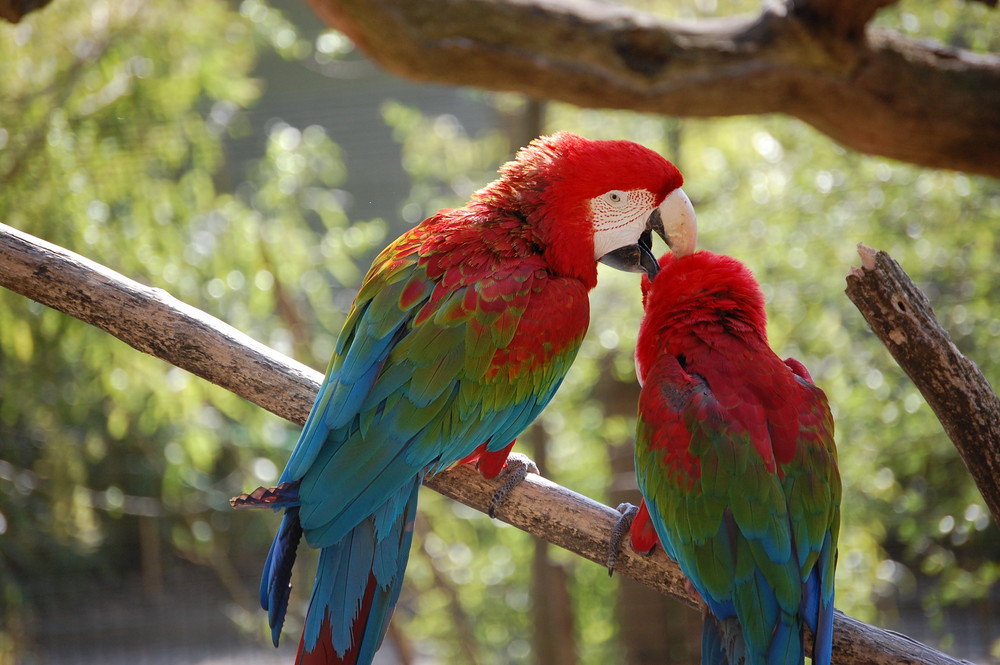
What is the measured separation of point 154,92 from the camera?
93.7 inches

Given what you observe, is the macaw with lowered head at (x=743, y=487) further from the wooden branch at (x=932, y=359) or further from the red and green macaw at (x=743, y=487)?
the wooden branch at (x=932, y=359)

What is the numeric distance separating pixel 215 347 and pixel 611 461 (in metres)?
1.76

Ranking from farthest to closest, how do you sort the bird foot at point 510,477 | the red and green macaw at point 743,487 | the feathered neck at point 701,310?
the bird foot at point 510,477, the feathered neck at point 701,310, the red and green macaw at point 743,487

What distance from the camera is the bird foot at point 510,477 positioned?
1.30 m


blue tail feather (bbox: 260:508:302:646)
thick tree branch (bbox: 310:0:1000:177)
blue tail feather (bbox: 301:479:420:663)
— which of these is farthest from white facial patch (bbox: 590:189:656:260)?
thick tree branch (bbox: 310:0:1000:177)

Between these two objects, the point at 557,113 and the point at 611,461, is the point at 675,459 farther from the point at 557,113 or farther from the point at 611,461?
the point at 557,113

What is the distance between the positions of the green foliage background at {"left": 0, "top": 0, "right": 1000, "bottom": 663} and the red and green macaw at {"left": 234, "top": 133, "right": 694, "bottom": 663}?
1.04 m

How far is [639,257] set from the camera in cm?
138

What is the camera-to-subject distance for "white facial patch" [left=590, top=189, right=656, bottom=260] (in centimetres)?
130

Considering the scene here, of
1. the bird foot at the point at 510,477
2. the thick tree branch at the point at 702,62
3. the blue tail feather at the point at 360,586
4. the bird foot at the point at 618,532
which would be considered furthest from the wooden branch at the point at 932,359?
the thick tree branch at the point at 702,62

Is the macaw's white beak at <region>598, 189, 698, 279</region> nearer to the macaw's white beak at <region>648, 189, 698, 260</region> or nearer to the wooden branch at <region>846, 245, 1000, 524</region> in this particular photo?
the macaw's white beak at <region>648, 189, 698, 260</region>

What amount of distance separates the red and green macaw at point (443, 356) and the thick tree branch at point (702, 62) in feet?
2.67

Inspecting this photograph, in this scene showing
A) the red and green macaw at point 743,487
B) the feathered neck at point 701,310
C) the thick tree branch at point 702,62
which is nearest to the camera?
the red and green macaw at point 743,487

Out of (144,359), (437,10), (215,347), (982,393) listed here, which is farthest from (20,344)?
(982,393)
